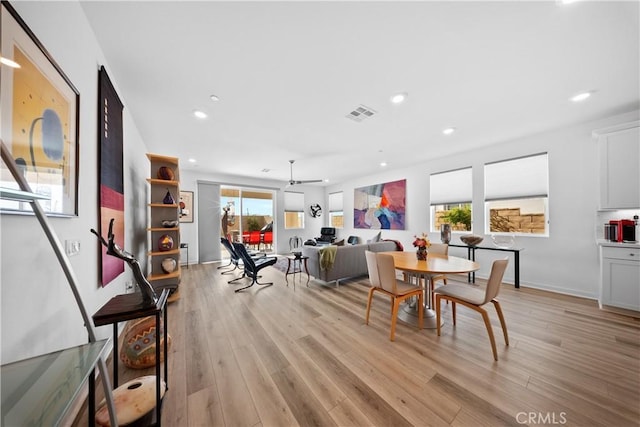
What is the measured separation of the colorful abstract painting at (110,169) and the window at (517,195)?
19.8ft

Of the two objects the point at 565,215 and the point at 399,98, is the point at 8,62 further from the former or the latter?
the point at 565,215

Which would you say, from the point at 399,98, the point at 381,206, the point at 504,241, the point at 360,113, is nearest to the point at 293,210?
the point at 381,206

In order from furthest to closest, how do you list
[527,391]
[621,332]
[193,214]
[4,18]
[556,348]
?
1. [193,214]
2. [621,332]
3. [556,348]
4. [527,391]
5. [4,18]

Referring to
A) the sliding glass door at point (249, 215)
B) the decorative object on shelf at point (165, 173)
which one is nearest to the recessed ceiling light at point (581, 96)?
the decorative object on shelf at point (165, 173)

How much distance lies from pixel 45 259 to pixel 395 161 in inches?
230

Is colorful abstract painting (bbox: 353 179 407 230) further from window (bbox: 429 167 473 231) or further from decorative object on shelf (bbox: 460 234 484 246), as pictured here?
decorative object on shelf (bbox: 460 234 484 246)

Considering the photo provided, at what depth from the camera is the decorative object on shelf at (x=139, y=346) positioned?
1.85 m

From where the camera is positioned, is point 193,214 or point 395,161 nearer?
point 395,161

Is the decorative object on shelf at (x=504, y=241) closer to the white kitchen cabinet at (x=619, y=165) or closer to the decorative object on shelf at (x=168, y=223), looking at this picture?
the white kitchen cabinet at (x=619, y=165)

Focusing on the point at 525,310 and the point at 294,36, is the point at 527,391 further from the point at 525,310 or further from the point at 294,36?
the point at 294,36

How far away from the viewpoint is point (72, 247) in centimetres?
146

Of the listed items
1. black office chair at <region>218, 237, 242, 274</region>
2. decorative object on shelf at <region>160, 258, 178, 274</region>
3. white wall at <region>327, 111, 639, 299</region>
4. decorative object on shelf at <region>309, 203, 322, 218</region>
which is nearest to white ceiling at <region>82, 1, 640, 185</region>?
white wall at <region>327, 111, 639, 299</region>

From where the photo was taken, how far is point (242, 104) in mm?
2781

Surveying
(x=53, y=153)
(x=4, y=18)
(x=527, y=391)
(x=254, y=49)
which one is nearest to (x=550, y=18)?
(x=254, y=49)
